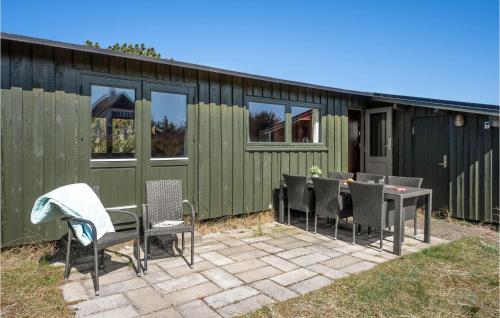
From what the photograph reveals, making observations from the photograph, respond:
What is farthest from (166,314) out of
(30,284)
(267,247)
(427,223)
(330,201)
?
(427,223)

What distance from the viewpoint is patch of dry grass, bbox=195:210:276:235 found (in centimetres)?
511

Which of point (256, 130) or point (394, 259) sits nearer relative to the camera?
point (394, 259)

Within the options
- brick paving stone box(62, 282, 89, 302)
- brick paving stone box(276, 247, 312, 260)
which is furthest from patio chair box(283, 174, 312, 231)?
brick paving stone box(62, 282, 89, 302)

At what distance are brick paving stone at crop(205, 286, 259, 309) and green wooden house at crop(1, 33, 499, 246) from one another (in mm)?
2265

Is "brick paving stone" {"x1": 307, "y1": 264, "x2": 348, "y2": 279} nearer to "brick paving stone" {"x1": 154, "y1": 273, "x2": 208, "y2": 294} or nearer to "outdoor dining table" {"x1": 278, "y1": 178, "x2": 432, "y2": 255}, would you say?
"outdoor dining table" {"x1": 278, "y1": 178, "x2": 432, "y2": 255}

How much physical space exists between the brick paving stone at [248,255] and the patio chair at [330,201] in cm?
127

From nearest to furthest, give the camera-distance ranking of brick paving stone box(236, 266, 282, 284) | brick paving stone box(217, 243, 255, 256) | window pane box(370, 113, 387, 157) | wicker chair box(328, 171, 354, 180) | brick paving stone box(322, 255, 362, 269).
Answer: brick paving stone box(236, 266, 282, 284)
brick paving stone box(322, 255, 362, 269)
brick paving stone box(217, 243, 255, 256)
wicker chair box(328, 171, 354, 180)
window pane box(370, 113, 387, 157)

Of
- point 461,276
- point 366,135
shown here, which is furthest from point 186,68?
point 366,135

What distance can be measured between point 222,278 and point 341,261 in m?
1.45

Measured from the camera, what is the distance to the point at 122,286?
9.77 ft

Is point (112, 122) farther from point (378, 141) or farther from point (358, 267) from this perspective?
point (378, 141)

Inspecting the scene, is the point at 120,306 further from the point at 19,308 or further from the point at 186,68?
the point at 186,68

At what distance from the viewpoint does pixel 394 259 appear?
3750 mm

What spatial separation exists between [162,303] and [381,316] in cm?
174
